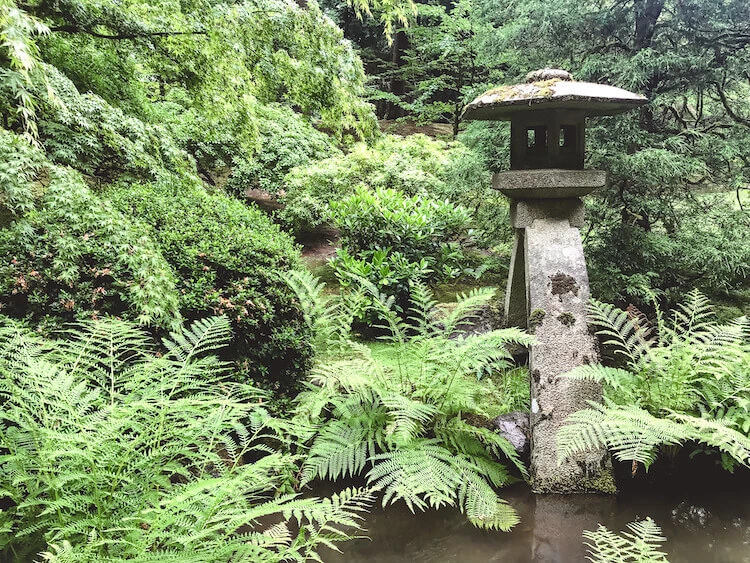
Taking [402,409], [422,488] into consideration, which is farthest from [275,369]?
[422,488]

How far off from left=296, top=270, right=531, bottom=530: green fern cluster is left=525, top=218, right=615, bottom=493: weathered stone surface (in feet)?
0.82

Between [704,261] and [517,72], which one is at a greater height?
[517,72]

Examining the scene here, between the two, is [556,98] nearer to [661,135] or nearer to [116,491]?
[661,135]

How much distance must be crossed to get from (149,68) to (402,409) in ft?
10.8

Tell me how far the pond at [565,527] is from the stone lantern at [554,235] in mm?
164

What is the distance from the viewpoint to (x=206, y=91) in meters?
3.54

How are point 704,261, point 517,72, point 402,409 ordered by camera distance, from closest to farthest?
point 402,409
point 704,261
point 517,72

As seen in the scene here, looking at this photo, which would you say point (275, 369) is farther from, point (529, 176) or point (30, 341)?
point (529, 176)

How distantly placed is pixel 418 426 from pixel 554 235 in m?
1.96

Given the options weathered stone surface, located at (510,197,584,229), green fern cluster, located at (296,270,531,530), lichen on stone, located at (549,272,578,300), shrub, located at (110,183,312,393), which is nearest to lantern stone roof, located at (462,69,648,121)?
weathered stone surface, located at (510,197,584,229)

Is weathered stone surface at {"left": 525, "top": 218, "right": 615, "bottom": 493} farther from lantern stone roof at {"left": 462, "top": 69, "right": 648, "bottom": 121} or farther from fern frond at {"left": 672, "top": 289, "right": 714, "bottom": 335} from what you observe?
lantern stone roof at {"left": 462, "top": 69, "right": 648, "bottom": 121}

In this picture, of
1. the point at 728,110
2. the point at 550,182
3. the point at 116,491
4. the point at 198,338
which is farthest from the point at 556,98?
the point at 116,491

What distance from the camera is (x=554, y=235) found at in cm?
376

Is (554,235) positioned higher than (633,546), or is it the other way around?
(554,235)
